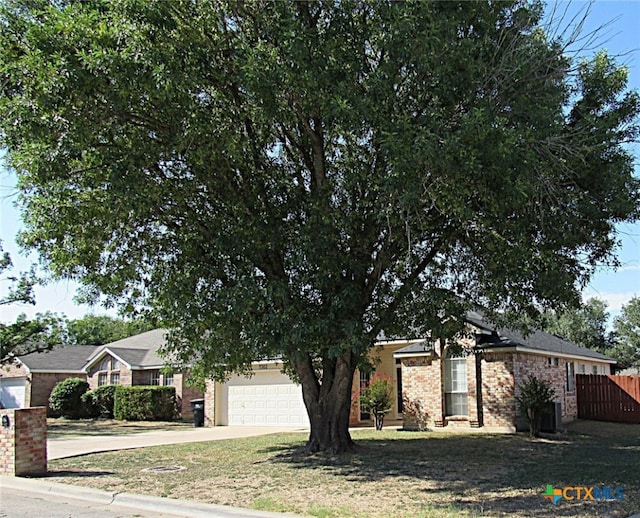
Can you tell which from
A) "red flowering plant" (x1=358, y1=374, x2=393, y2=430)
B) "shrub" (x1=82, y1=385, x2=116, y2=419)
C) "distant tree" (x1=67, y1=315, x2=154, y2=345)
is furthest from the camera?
"distant tree" (x1=67, y1=315, x2=154, y2=345)

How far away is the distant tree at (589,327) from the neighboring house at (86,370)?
111ft

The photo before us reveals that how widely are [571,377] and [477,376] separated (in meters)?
6.52

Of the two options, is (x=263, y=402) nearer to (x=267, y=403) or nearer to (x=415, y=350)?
(x=267, y=403)

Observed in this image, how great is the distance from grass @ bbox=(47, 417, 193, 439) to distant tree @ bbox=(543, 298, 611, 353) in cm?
3620

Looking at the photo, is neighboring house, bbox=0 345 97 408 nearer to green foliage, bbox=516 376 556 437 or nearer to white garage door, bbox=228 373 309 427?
white garage door, bbox=228 373 309 427

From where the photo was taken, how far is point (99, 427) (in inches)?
1190

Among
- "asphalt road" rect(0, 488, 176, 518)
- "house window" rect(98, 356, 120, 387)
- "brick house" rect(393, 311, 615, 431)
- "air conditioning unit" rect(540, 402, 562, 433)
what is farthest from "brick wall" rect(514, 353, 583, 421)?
"house window" rect(98, 356, 120, 387)

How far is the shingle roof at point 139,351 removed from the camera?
1430 inches

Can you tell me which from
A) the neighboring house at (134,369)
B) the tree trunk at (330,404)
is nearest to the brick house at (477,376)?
the tree trunk at (330,404)

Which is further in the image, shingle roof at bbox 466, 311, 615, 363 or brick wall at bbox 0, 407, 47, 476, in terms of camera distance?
shingle roof at bbox 466, 311, 615, 363

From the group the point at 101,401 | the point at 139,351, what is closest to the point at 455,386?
the point at 101,401

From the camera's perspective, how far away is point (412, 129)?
10.8 metres

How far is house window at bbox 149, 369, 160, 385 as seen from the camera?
36219 mm

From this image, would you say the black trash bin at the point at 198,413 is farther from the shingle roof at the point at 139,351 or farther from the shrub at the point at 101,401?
the shrub at the point at 101,401
